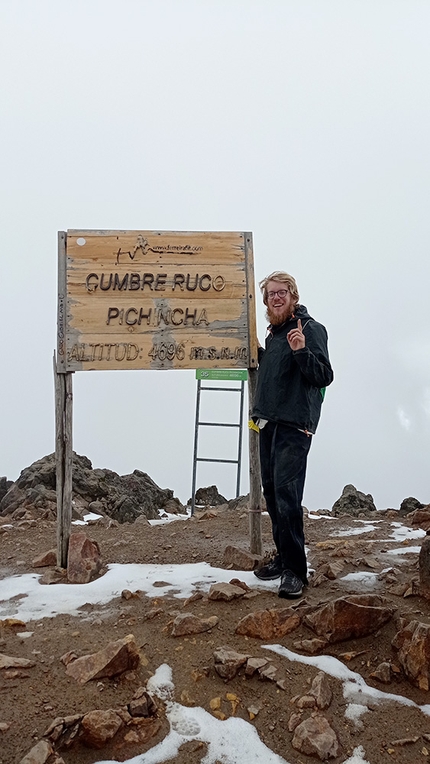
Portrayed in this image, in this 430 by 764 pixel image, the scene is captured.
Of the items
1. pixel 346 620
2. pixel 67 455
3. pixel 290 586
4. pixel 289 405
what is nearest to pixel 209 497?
pixel 67 455

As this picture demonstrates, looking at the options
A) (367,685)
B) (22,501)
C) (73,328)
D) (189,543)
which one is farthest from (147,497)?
(367,685)

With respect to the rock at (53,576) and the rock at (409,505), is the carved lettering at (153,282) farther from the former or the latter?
the rock at (409,505)

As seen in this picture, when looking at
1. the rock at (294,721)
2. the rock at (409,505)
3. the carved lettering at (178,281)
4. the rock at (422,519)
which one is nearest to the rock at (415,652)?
the rock at (294,721)

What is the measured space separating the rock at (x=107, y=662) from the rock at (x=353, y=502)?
718 cm

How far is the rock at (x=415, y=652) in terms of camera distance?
3432 millimetres

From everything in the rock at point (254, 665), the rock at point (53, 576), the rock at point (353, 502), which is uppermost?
the rock at point (254, 665)

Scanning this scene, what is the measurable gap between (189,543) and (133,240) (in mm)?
3250

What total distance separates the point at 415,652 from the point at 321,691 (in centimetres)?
64

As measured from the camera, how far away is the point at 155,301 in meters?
5.68

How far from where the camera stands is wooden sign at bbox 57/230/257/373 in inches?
220

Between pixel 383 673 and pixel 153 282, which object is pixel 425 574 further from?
pixel 153 282

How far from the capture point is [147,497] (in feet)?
37.4

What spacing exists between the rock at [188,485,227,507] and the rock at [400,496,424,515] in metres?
3.79

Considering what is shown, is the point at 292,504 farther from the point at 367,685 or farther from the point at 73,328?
the point at 73,328
